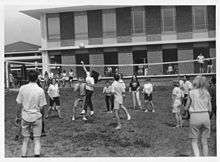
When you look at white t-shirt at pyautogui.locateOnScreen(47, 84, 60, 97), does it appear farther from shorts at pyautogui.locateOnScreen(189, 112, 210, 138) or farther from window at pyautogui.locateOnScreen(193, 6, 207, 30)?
window at pyautogui.locateOnScreen(193, 6, 207, 30)

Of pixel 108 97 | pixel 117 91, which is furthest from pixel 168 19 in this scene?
pixel 117 91

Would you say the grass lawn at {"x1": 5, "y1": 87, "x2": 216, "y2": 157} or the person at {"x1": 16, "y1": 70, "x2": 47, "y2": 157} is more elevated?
the person at {"x1": 16, "y1": 70, "x2": 47, "y2": 157}

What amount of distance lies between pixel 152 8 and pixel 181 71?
5.34m

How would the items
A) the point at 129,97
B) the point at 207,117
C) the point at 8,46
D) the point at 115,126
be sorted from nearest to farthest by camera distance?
1. the point at 207,117
2. the point at 115,126
3. the point at 129,97
4. the point at 8,46

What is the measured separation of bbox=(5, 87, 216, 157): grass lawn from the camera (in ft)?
27.0

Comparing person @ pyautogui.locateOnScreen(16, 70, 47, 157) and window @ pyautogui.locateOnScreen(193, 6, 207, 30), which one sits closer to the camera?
person @ pyautogui.locateOnScreen(16, 70, 47, 157)

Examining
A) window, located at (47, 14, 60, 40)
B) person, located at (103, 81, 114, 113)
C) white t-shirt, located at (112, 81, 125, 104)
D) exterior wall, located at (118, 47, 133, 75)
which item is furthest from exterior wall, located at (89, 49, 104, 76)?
white t-shirt, located at (112, 81, 125, 104)

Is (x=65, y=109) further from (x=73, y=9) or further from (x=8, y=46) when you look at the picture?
(x=8, y=46)

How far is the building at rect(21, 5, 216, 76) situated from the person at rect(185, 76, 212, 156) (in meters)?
19.6

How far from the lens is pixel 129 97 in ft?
60.5

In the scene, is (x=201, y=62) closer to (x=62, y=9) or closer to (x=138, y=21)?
(x=138, y=21)

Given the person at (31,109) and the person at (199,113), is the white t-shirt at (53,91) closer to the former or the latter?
the person at (31,109)

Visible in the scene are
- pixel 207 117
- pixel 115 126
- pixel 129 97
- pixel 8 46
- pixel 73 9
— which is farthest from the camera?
pixel 8 46

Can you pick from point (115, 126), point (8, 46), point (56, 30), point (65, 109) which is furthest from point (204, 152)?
point (8, 46)
